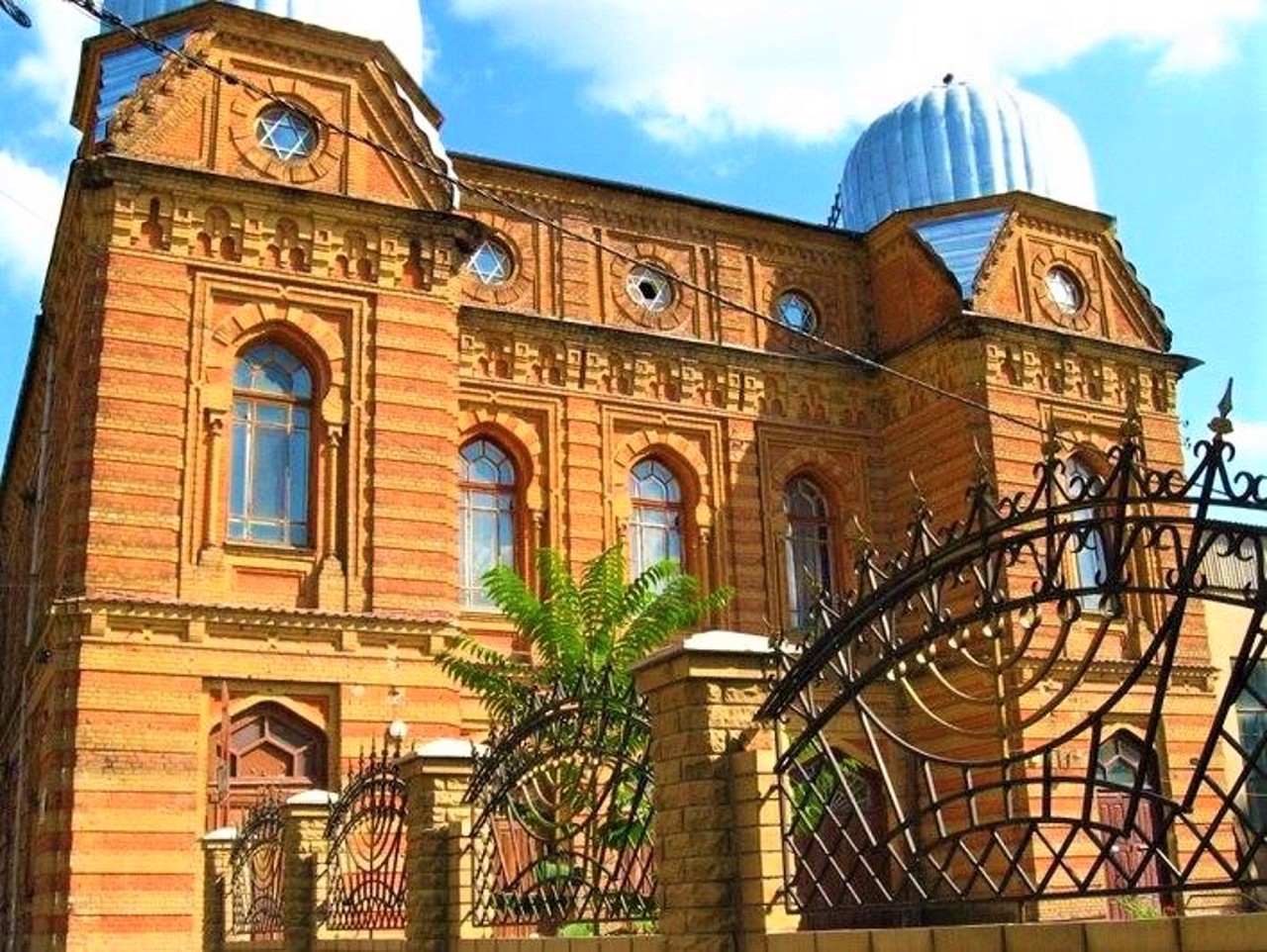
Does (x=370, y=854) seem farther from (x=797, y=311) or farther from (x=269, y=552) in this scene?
(x=797, y=311)

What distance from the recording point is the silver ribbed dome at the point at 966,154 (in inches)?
926

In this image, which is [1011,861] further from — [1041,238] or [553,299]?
[1041,238]

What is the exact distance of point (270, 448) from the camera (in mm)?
17641

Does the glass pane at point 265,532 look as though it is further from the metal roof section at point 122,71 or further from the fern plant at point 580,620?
the metal roof section at point 122,71

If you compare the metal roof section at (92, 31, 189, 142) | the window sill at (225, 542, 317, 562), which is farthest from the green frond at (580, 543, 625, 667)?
the metal roof section at (92, 31, 189, 142)

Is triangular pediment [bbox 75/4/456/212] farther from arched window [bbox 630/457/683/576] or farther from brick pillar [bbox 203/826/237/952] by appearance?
brick pillar [bbox 203/826/237/952]

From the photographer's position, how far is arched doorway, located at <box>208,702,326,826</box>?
52.4ft

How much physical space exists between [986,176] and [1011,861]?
18978 mm

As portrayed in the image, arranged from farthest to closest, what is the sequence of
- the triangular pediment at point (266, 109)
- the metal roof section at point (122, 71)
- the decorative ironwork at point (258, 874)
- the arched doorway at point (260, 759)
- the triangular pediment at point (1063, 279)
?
the triangular pediment at point (1063, 279), the metal roof section at point (122, 71), the triangular pediment at point (266, 109), the arched doorway at point (260, 759), the decorative ironwork at point (258, 874)

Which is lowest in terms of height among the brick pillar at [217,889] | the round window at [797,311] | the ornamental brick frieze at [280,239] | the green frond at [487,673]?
the brick pillar at [217,889]

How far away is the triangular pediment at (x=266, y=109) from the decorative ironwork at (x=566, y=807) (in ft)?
30.9

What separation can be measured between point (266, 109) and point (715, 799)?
529 inches

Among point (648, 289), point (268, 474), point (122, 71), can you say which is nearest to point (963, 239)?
point (648, 289)

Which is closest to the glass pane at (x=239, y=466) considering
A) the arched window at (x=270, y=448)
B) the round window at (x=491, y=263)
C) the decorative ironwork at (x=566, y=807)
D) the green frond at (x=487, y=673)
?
the arched window at (x=270, y=448)
